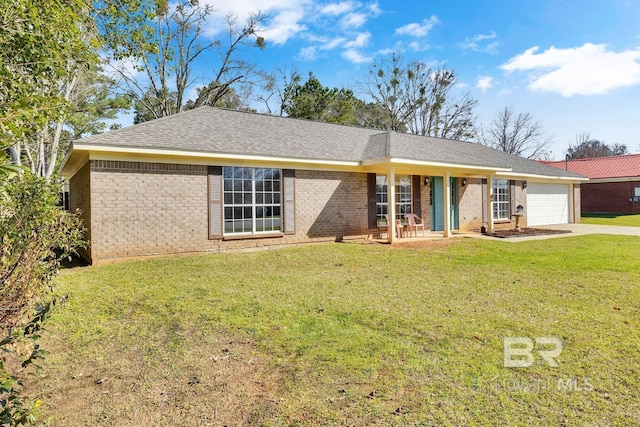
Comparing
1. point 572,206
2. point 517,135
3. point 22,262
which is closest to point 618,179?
point 572,206

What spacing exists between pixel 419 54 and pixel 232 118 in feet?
89.6

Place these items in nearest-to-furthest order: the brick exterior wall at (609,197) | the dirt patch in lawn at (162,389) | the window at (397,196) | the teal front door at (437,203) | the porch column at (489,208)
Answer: the dirt patch in lawn at (162,389), the window at (397,196), the porch column at (489,208), the teal front door at (437,203), the brick exterior wall at (609,197)

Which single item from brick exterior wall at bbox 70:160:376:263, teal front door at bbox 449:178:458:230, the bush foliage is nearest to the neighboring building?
teal front door at bbox 449:178:458:230

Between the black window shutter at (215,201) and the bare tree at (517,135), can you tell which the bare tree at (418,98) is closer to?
the bare tree at (517,135)

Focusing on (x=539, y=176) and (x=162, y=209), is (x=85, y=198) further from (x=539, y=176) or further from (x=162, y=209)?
(x=539, y=176)

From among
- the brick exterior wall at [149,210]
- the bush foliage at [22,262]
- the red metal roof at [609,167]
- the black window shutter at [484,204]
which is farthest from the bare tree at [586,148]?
the bush foliage at [22,262]

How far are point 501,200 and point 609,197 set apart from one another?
60.8 ft

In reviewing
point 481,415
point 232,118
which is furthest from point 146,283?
point 232,118

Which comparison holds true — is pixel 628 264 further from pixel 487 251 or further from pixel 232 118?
pixel 232 118

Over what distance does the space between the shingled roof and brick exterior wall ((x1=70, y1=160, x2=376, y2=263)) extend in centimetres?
66

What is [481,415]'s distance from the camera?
2.65 meters

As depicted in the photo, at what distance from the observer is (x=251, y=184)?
1101 cm

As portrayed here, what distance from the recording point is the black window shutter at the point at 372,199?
1338cm

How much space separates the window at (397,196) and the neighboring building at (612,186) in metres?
22.6
